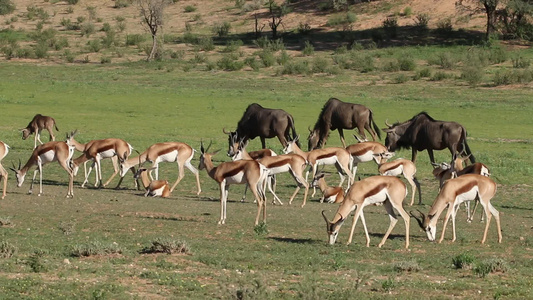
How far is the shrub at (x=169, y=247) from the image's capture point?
39.1 feet

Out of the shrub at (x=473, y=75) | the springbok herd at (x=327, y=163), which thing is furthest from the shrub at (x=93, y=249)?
the shrub at (x=473, y=75)

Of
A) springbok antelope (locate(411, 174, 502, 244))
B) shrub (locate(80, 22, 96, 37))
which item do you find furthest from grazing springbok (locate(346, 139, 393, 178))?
shrub (locate(80, 22, 96, 37))

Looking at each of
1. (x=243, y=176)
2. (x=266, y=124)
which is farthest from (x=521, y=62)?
(x=243, y=176)

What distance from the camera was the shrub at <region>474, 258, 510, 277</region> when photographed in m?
11.0

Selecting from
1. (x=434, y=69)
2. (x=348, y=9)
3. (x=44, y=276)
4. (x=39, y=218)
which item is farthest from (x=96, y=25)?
(x=44, y=276)

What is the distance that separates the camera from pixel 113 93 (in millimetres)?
39938

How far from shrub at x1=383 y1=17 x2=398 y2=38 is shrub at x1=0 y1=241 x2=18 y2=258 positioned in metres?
46.9

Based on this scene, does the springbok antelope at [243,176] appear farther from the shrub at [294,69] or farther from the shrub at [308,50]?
the shrub at [308,50]

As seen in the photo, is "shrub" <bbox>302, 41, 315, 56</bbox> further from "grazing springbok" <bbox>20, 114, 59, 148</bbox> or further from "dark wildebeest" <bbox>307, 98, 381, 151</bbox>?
"dark wildebeest" <bbox>307, 98, 381, 151</bbox>

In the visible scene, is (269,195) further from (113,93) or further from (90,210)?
(113,93)

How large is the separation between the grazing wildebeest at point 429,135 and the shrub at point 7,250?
11.7 m

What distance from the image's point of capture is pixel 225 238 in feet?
45.4

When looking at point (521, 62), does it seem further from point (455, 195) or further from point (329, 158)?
point (455, 195)

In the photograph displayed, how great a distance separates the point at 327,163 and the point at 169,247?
777 centimetres
